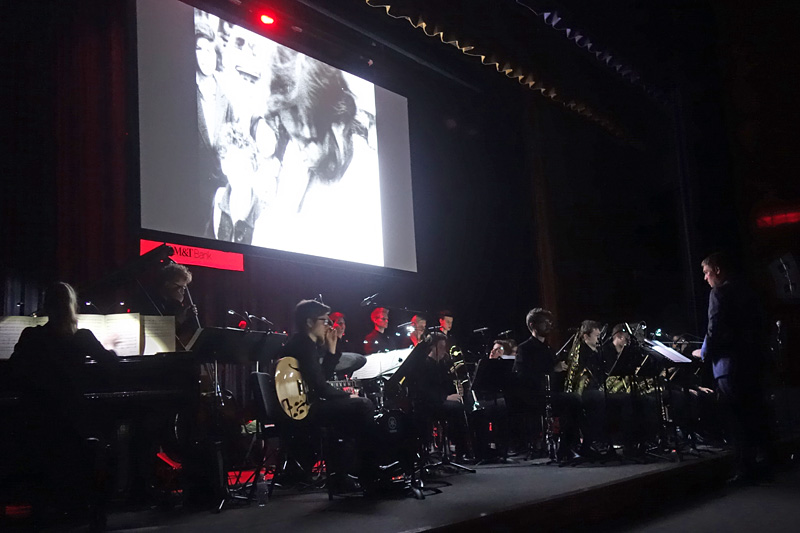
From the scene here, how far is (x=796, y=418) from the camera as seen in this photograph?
27.5 ft

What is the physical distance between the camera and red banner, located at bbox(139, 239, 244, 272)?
266 inches

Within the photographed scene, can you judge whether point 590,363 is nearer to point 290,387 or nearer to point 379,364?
point 379,364

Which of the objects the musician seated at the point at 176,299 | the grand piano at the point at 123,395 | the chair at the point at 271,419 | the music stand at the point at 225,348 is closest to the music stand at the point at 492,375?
the chair at the point at 271,419

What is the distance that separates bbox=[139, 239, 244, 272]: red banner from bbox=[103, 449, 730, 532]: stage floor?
2734 mm

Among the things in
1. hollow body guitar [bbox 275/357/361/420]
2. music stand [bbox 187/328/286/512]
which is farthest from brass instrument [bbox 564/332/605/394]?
music stand [bbox 187/328/286/512]

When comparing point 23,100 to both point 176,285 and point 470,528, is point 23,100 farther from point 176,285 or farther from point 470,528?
point 470,528

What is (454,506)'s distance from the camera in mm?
3842

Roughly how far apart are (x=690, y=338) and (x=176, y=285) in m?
6.03

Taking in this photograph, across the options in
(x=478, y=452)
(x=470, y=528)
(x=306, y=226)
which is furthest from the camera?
(x=306, y=226)

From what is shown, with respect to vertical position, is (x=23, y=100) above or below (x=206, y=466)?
above

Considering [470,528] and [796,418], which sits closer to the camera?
[470,528]

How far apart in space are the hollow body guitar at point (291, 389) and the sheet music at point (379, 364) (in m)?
1.02

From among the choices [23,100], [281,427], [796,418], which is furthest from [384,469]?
[796,418]

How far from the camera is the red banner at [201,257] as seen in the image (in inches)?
266
